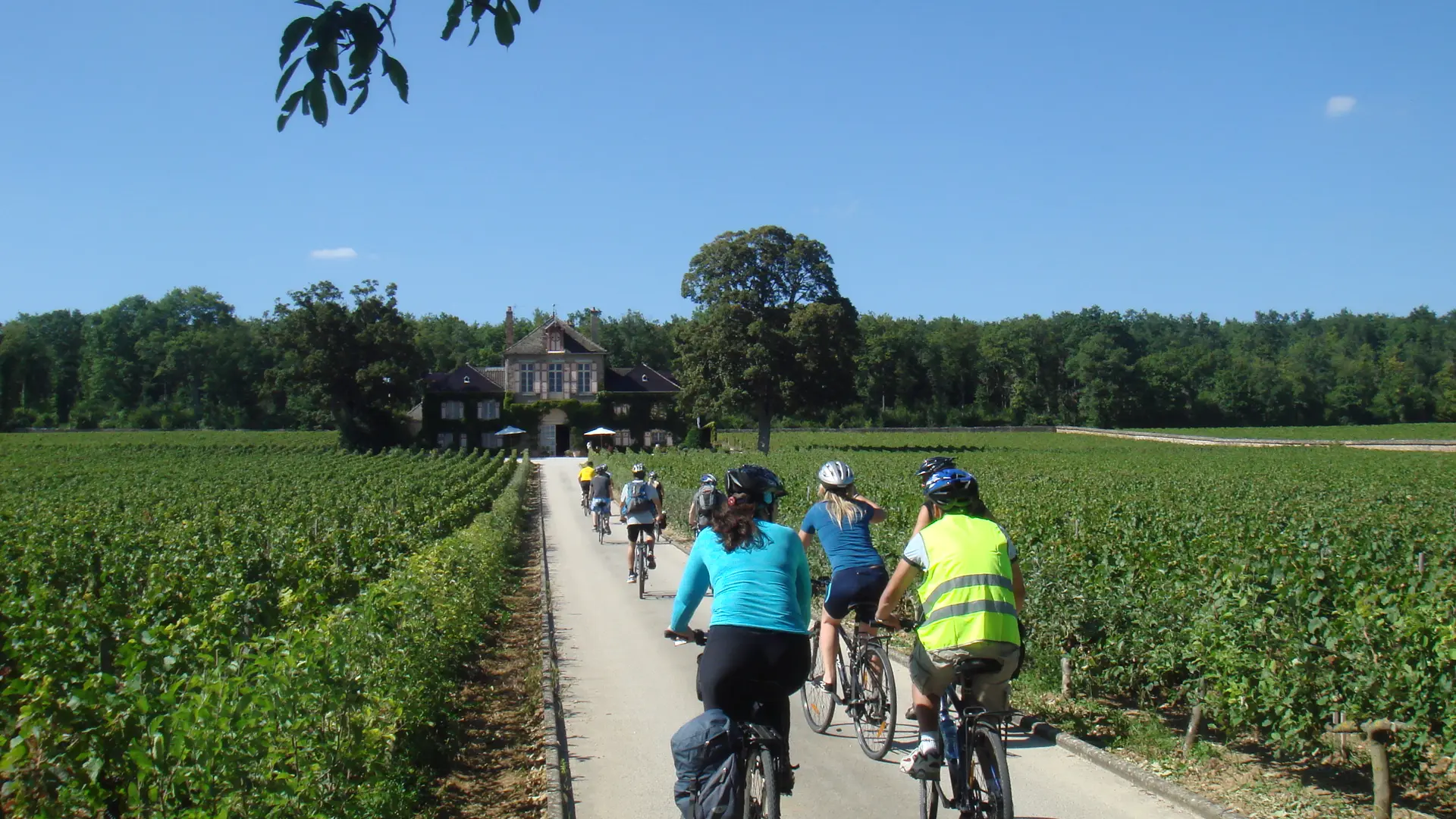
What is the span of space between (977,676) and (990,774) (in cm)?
44

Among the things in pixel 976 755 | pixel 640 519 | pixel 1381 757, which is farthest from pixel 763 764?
pixel 640 519

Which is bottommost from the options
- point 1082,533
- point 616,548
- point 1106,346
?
point 616,548

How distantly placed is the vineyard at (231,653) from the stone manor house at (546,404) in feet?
174

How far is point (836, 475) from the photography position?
718 centimetres

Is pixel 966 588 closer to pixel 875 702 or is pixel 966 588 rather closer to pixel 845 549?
pixel 845 549

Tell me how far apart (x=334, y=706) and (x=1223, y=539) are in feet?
25.3

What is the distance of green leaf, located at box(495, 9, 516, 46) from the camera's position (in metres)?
4.09

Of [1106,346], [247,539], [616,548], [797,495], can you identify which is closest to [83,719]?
[247,539]

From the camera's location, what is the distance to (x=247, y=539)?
46.4ft

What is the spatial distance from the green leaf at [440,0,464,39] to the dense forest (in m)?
87.4

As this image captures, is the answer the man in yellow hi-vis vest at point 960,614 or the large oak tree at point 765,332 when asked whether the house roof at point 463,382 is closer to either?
the large oak tree at point 765,332

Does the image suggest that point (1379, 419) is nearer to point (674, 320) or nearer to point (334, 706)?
point (674, 320)

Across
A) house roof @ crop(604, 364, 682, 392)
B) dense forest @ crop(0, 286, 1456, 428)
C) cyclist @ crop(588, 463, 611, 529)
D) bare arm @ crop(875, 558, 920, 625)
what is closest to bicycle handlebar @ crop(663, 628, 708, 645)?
bare arm @ crop(875, 558, 920, 625)

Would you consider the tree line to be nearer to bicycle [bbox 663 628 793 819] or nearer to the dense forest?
the dense forest
